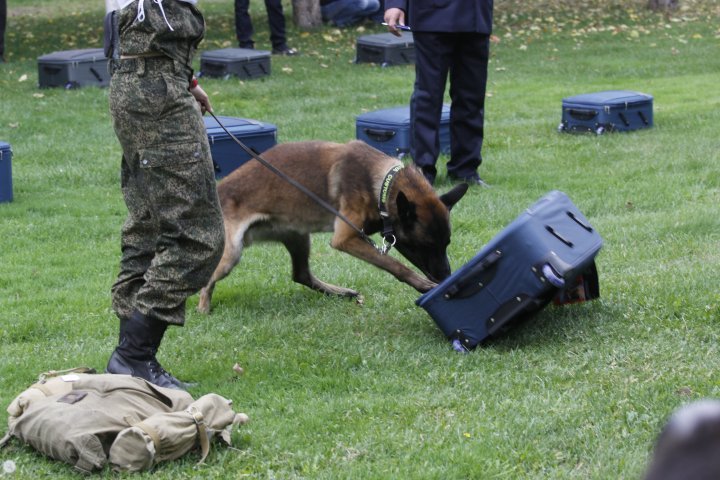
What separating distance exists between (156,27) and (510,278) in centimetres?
204

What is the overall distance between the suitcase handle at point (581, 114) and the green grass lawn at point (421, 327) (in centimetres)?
32

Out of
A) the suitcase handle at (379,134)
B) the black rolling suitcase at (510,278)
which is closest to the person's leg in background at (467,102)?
the suitcase handle at (379,134)

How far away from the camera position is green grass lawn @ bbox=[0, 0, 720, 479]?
385 cm

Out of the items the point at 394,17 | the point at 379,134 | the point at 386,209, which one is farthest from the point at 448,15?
the point at 386,209

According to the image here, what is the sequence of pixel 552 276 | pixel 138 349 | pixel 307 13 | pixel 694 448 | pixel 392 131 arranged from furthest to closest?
pixel 307 13, pixel 392 131, pixel 552 276, pixel 138 349, pixel 694 448

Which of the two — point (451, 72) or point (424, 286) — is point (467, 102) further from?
point (424, 286)

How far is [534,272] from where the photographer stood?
4.86 meters

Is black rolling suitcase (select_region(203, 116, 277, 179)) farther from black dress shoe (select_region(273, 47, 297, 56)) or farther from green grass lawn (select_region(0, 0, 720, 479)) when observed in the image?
black dress shoe (select_region(273, 47, 297, 56))

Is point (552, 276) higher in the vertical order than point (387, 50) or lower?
higher

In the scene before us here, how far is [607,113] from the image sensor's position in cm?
1047

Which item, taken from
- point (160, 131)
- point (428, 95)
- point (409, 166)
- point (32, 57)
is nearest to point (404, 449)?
point (160, 131)

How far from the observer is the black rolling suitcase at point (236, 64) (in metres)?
14.7

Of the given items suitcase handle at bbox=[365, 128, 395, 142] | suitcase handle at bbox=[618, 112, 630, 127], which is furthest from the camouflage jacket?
suitcase handle at bbox=[618, 112, 630, 127]

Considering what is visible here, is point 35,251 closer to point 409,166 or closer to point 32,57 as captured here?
point 409,166
